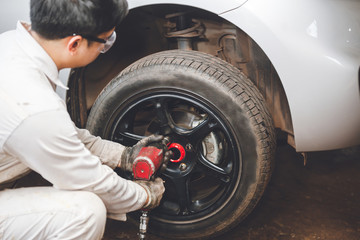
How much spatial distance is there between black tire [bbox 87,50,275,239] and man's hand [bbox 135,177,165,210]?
121mm

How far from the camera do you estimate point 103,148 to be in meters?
1.55

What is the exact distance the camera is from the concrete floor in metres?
1.66

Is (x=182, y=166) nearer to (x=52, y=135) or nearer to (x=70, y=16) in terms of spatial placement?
(x=52, y=135)

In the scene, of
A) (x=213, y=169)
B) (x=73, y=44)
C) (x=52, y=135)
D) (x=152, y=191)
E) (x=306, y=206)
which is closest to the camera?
(x=52, y=135)

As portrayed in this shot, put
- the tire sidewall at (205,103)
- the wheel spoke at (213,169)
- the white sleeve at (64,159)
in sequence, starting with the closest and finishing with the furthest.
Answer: the white sleeve at (64,159), the tire sidewall at (205,103), the wheel spoke at (213,169)

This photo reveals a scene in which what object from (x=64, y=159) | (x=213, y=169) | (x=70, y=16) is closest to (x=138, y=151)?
(x=213, y=169)

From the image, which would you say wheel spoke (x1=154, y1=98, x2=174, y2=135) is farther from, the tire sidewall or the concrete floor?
the concrete floor

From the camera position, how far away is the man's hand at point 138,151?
153 cm

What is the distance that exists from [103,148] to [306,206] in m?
1.11

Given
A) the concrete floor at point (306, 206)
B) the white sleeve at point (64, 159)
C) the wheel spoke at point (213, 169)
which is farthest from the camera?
the concrete floor at point (306, 206)

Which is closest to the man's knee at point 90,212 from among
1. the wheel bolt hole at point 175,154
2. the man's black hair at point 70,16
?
the wheel bolt hole at point 175,154

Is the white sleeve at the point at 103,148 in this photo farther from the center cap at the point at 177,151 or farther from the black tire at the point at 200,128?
the center cap at the point at 177,151

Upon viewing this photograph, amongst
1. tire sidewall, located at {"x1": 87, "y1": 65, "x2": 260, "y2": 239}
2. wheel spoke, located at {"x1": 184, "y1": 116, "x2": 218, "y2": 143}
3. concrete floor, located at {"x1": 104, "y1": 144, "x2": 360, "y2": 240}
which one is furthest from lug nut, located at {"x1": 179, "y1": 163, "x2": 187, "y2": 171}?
concrete floor, located at {"x1": 104, "y1": 144, "x2": 360, "y2": 240}

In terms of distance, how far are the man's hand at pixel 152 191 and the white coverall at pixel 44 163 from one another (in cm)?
4
